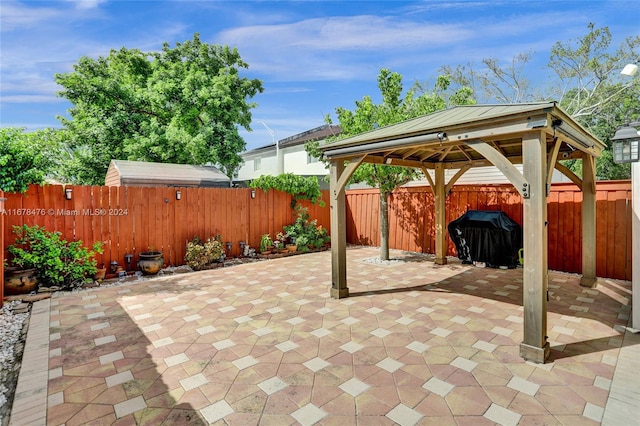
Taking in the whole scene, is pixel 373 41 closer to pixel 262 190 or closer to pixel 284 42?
pixel 284 42

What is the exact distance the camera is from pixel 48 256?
5.64 meters

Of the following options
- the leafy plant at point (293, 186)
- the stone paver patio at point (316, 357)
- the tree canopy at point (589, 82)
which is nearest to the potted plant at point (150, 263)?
the stone paver patio at point (316, 357)

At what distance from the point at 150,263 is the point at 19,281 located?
1988mm

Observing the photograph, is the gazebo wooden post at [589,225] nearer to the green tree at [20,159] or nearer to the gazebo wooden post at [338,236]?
the gazebo wooden post at [338,236]

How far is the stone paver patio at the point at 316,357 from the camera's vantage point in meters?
2.36

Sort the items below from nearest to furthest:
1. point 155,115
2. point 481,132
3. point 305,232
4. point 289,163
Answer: point 481,132
point 305,232
point 155,115
point 289,163

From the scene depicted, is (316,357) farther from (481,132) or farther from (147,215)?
(147,215)

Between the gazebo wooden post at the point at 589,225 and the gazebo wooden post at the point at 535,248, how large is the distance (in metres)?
3.37

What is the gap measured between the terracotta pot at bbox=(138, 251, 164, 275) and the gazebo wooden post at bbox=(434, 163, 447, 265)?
19.9 ft

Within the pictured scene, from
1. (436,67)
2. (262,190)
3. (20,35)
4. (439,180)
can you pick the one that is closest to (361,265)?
(439,180)

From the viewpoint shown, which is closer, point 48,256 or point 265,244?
point 48,256

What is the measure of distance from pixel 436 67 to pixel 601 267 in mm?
15749

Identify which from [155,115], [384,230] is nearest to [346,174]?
[384,230]

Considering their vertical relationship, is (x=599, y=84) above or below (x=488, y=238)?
above
